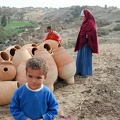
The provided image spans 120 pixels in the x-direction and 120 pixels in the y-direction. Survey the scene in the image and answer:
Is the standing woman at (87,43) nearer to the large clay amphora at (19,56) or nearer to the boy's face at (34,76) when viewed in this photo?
the large clay amphora at (19,56)

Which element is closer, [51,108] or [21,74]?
[51,108]

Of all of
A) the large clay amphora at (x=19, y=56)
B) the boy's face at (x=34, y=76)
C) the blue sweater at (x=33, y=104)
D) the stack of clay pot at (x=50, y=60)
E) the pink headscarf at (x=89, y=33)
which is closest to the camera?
the boy's face at (x=34, y=76)

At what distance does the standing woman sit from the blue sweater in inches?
150

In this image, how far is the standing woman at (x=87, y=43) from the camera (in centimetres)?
623

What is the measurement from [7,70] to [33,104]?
7.81ft

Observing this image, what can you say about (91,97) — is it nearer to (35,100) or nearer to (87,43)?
(87,43)

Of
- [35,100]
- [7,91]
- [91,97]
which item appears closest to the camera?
[35,100]

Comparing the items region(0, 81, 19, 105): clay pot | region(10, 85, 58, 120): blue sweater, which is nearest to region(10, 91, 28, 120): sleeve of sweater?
region(10, 85, 58, 120): blue sweater

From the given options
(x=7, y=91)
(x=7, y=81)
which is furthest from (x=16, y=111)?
(x=7, y=81)

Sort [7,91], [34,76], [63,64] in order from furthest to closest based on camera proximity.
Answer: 1. [63,64]
2. [7,91]
3. [34,76]

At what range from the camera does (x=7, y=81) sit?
4.68 metres

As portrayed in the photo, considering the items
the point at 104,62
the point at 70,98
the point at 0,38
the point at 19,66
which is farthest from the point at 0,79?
the point at 0,38

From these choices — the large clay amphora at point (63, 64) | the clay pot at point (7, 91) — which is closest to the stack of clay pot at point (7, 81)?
the clay pot at point (7, 91)

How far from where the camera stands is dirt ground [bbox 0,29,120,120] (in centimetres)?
439
